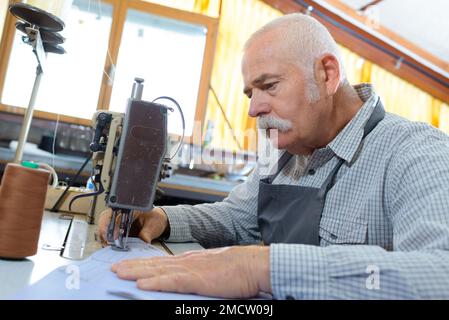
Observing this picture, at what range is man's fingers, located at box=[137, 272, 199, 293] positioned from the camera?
2.27 ft

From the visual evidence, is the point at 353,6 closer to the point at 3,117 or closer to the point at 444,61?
the point at 444,61

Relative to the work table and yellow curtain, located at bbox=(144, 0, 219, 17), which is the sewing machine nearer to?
the work table

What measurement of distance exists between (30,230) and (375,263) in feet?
2.00

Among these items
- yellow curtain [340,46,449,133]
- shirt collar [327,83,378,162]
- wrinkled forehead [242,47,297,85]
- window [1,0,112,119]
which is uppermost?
yellow curtain [340,46,449,133]

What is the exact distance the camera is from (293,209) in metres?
1.23

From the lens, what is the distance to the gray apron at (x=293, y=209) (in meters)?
1.15

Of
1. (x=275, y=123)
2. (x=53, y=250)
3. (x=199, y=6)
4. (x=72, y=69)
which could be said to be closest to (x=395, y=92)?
(x=199, y=6)

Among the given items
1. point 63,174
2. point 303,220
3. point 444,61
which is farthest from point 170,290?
point 444,61

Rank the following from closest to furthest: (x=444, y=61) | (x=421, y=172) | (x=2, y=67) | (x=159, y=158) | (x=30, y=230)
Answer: (x=30, y=230) → (x=421, y=172) → (x=159, y=158) → (x=2, y=67) → (x=444, y=61)

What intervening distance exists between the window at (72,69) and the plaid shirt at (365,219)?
2.41 metres

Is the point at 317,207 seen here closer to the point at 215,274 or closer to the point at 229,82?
the point at 215,274

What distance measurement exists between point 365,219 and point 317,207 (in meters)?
0.13

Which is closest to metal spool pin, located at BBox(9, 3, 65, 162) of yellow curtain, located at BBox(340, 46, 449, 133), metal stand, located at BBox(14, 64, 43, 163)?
metal stand, located at BBox(14, 64, 43, 163)

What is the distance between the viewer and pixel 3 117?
339cm
